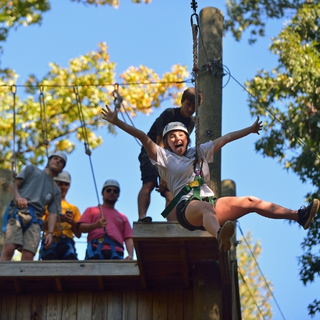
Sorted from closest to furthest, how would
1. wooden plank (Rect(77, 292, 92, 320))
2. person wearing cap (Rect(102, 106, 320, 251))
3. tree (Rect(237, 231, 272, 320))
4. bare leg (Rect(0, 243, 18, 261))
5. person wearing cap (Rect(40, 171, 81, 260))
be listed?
person wearing cap (Rect(102, 106, 320, 251)), wooden plank (Rect(77, 292, 92, 320)), bare leg (Rect(0, 243, 18, 261)), person wearing cap (Rect(40, 171, 81, 260)), tree (Rect(237, 231, 272, 320))

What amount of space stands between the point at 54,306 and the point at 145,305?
916 mm

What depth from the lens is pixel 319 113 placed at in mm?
11875

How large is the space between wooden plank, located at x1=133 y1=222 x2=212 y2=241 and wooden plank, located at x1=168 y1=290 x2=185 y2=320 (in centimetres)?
106

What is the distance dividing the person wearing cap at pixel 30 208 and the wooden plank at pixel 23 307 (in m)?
0.48

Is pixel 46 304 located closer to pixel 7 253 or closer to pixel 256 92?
pixel 7 253

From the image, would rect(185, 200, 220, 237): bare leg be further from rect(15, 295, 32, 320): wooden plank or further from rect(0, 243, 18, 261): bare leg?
rect(0, 243, 18, 261): bare leg

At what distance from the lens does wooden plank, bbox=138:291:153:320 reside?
22.0ft

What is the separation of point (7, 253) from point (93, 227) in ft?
3.09

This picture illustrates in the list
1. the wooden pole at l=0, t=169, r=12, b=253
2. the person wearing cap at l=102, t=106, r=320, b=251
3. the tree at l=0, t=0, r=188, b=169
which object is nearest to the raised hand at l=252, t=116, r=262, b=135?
the person wearing cap at l=102, t=106, r=320, b=251

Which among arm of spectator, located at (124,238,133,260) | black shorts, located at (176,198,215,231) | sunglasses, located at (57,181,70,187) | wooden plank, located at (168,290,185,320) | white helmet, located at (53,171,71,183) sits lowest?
wooden plank, located at (168,290,185,320)

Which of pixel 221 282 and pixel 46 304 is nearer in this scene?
pixel 221 282

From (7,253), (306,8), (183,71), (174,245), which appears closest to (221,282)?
(174,245)

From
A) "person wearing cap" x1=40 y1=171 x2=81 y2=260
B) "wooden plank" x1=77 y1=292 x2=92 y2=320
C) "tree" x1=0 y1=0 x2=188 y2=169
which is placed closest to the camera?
"wooden plank" x1=77 y1=292 x2=92 y2=320

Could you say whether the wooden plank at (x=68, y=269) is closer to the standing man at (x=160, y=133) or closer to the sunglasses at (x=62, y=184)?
the standing man at (x=160, y=133)
